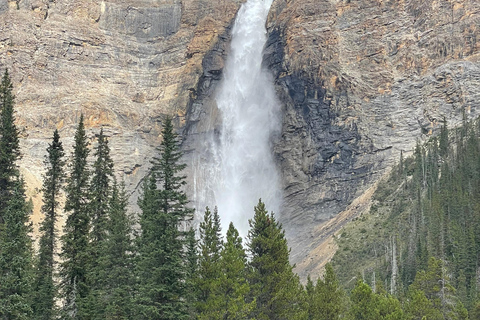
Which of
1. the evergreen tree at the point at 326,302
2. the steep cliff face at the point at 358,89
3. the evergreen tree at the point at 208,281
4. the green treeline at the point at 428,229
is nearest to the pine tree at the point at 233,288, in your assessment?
the evergreen tree at the point at 208,281

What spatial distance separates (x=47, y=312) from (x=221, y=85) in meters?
85.6

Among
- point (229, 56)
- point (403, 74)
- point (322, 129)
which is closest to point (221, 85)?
point (229, 56)

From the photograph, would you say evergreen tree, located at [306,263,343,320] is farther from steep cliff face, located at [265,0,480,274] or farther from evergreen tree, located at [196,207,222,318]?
steep cliff face, located at [265,0,480,274]

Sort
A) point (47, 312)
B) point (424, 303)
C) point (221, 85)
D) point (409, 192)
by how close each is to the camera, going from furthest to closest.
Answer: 1. point (221, 85)
2. point (409, 192)
3. point (424, 303)
4. point (47, 312)

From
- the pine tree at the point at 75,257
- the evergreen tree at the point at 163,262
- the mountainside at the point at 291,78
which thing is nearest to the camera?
the evergreen tree at the point at 163,262

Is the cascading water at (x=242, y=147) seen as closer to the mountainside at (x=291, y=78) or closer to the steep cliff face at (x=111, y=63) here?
the mountainside at (x=291, y=78)

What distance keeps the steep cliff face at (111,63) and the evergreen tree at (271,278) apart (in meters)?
74.3

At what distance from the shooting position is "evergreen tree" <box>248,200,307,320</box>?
3544 cm

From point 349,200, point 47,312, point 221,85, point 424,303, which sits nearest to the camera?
point 47,312

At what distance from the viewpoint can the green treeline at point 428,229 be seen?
59219 millimetres

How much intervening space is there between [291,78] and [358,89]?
11.3 meters

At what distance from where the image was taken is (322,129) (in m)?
103

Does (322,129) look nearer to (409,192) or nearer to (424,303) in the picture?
(409,192)

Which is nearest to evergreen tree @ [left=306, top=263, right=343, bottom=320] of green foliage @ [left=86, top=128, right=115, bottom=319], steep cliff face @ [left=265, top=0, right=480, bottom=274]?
green foliage @ [left=86, top=128, right=115, bottom=319]
